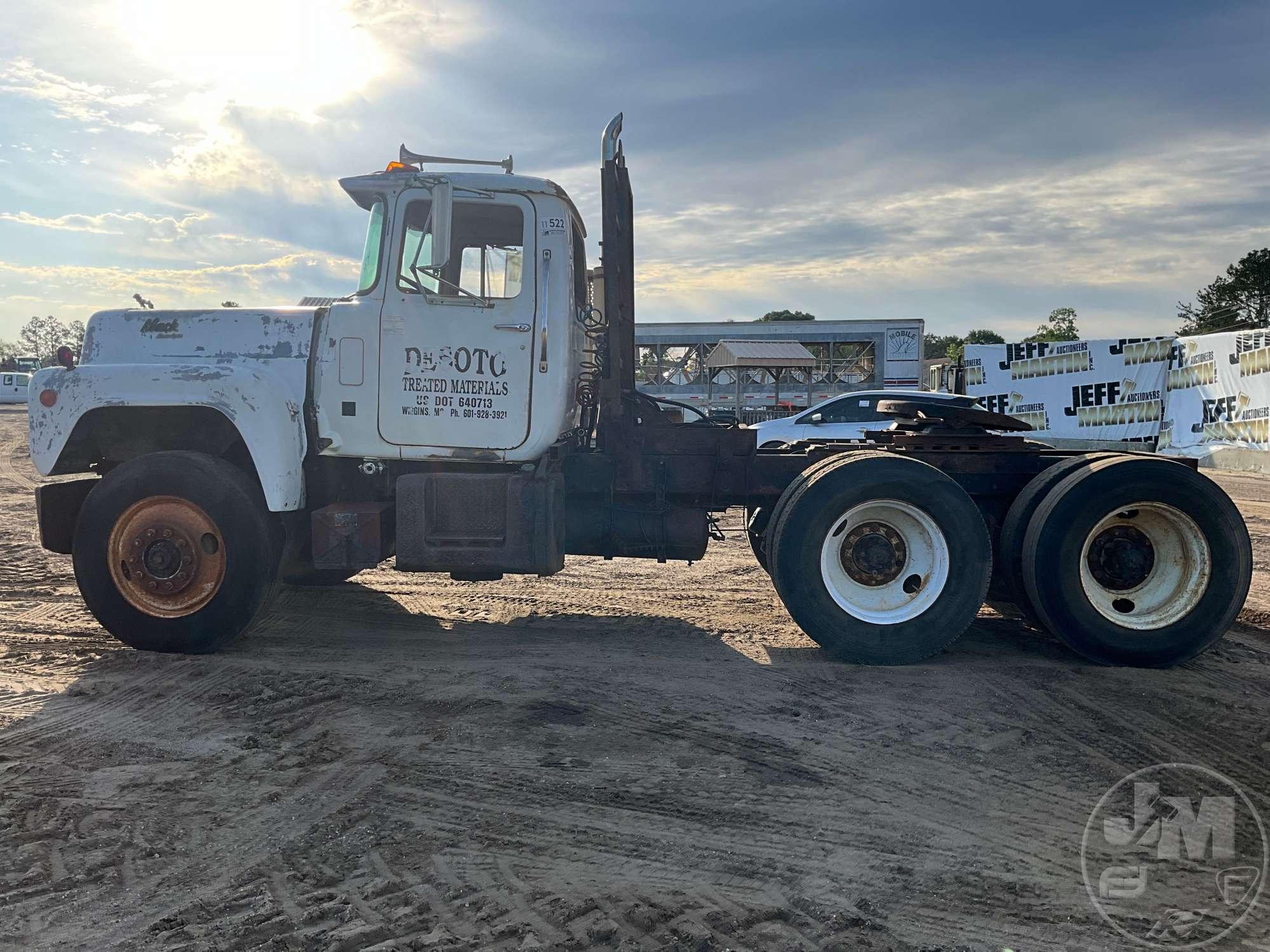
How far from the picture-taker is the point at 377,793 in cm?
358

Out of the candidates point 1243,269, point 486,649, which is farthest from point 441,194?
point 1243,269

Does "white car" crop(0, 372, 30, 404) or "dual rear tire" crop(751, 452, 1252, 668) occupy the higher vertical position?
"white car" crop(0, 372, 30, 404)

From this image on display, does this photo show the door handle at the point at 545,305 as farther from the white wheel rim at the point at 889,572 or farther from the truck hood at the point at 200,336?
the white wheel rim at the point at 889,572

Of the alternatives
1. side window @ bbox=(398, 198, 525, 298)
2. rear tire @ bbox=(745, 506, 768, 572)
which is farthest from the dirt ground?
side window @ bbox=(398, 198, 525, 298)

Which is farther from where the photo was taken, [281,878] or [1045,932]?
[281,878]

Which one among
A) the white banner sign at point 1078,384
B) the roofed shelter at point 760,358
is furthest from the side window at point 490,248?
the roofed shelter at point 760,358

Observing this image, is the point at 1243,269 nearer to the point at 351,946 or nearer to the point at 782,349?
the point at 782,349

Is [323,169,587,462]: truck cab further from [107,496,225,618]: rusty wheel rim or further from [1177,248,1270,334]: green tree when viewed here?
[1177,248,1270,334]: green tree

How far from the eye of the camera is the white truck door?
18.5 ft

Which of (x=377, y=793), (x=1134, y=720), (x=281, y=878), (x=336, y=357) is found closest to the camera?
(x=281, y=878)

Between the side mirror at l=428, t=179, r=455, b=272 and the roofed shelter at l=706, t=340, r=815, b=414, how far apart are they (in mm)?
23605

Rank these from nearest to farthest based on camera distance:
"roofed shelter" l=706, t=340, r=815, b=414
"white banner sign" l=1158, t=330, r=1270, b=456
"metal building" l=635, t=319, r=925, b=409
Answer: "white banner sign" l=1158, t=330, r=1270, b=456 < "roofed shelter" l=706, t=340, r=815, b=414 < "metal building" l=635, t=319, r=925, b=409

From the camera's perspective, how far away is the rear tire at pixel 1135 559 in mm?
5215

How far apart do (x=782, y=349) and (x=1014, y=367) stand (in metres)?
10.7
